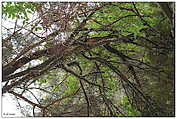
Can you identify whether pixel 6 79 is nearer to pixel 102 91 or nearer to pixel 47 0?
pixel 47 0

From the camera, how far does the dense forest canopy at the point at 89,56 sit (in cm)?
121

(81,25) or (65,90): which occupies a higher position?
(81,25)

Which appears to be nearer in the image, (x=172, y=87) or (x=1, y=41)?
(x=1, y=41)

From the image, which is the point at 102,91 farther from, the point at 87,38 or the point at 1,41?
the point at 1,41

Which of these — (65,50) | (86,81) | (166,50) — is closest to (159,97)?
(166,50)

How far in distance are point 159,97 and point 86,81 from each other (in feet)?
1.57

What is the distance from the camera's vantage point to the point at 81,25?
1.33 meters

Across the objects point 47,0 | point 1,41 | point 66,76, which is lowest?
point 66,76

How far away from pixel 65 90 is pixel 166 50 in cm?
55

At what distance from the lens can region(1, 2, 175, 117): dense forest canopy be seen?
47.8 inches

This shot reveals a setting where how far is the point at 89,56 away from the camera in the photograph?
1477mm

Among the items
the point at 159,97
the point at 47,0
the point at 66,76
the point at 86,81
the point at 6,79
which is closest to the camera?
the point at 6,79

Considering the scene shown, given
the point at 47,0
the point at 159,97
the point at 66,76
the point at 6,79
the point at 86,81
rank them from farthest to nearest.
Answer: the point at 159,97
the point at 66,76
the point at 86,81
the point at 47,0
the point at 6,79

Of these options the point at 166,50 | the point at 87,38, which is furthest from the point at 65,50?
the point at 166,50
